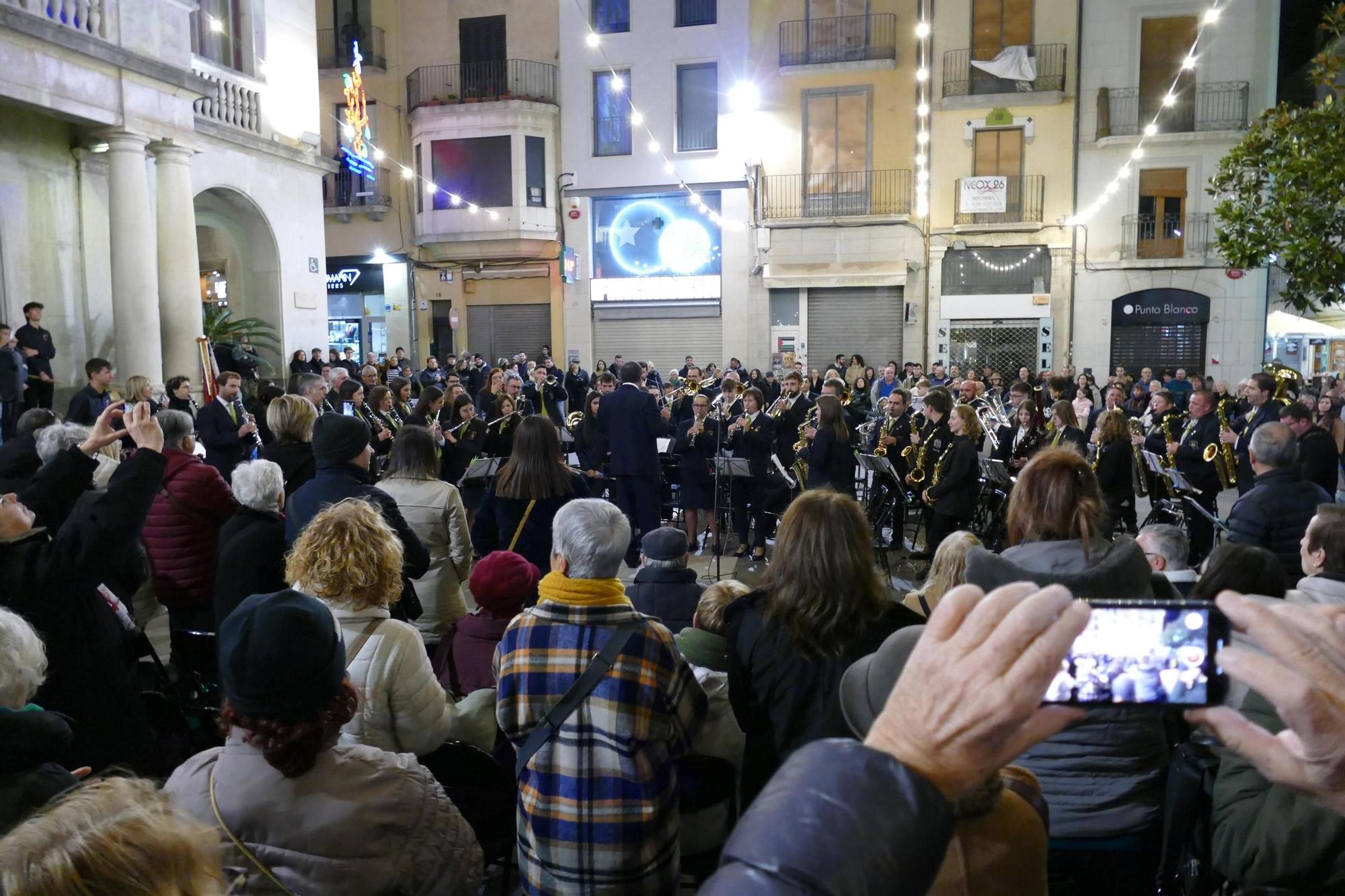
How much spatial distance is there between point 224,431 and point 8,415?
3.22 metres

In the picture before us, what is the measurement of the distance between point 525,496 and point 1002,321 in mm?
20133

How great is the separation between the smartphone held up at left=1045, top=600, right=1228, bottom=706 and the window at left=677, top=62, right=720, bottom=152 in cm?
2488

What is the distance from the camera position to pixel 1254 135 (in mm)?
9578

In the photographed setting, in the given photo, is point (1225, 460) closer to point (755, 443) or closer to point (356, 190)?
point (755, 443)

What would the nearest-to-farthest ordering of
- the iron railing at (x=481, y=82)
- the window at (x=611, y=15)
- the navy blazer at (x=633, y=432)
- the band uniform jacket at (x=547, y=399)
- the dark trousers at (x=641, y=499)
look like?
the navy blazer at (x=633, y=432), the dark trousers at (x=641, y=499), the band uniform jacket at (x=547, y=399), the window at (x=611, y=15), the iron railing at (x=481, y=82)

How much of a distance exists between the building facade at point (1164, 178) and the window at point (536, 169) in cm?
1351

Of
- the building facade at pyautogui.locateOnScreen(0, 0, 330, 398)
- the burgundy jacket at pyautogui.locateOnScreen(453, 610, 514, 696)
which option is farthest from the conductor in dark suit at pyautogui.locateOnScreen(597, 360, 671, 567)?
the building facade at pyautogui.locateOnScreen(0, 0, 330, 398)

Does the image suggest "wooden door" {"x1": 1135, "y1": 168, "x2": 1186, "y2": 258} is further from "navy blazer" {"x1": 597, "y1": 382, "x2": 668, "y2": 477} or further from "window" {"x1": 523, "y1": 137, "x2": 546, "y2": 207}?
"navy blazer" {"x1": 597, "y1": 382, "x2": 668, "y2": 477}

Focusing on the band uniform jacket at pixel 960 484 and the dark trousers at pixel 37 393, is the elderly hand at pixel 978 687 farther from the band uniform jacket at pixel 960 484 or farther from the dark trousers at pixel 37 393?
the dark trousers at pixel 37 393

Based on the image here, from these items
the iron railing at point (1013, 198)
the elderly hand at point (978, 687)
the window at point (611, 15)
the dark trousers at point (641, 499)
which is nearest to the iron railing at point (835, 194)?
the iron railing at point (1013, 198)

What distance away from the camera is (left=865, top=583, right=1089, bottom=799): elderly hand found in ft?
2.79

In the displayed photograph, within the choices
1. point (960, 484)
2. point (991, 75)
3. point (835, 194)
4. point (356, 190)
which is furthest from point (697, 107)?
point (960, 484)

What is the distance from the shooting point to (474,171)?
25453 mm

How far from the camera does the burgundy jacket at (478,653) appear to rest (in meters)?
3.71
